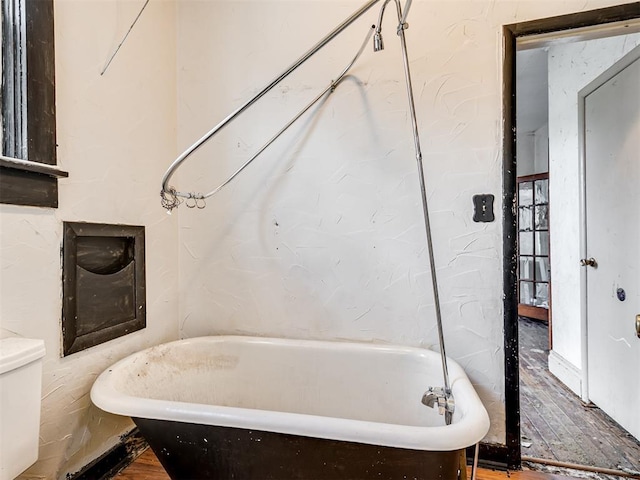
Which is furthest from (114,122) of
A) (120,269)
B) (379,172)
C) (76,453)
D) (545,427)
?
(545,427)

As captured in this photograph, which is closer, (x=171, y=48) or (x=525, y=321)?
(x=171, y=48)

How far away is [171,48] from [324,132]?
3.13 feet

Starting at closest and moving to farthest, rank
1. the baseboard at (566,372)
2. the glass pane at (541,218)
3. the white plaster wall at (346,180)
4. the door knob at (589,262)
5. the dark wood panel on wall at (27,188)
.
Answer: the dark wood panel on wall at (27,188) < the white plaster wall at (346,180) < the door knob at (589,262) < the baseboard at (566,372) < the glass pane at (541,218)

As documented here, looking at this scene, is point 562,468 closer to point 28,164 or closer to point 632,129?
point 632,129

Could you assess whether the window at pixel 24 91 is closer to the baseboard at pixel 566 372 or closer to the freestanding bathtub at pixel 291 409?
the freestanding bathtub at pixel 291 409

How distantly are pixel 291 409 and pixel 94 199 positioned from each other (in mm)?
1214

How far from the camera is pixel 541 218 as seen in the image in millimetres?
3949

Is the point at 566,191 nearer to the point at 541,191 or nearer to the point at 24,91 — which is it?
the point at 541,191

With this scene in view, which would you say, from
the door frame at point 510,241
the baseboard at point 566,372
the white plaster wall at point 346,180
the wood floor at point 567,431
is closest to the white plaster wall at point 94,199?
the white plaster wall at point 346,180

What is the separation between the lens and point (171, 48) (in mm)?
1752

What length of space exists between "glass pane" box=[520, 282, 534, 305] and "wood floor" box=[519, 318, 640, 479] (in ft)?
6.61

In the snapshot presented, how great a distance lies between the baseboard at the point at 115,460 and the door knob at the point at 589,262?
251 centimetres

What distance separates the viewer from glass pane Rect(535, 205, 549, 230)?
390 centimetres

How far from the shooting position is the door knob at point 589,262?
1880 mm
